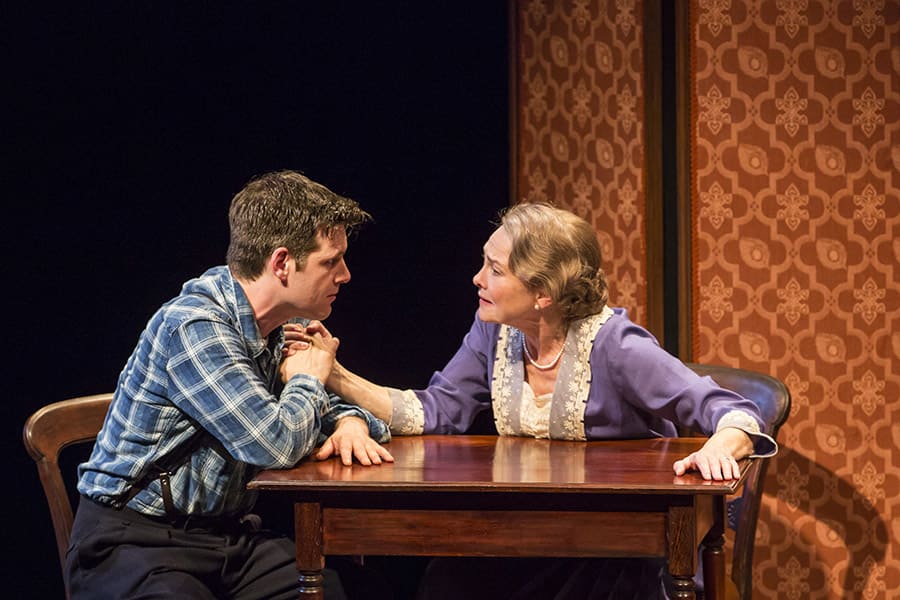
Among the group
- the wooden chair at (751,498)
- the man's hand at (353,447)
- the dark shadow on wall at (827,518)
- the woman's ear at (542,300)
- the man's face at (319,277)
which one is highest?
the man's face at (319,277)

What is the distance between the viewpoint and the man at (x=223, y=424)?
2477 millimetres

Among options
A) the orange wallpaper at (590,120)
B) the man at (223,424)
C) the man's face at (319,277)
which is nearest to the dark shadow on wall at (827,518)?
the orange wallpaper at (590,120)

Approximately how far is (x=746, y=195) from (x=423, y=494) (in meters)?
2.14

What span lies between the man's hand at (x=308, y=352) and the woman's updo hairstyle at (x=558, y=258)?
0.53 metres

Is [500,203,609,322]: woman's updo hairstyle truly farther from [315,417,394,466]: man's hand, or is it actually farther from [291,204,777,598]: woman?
[315,417,394,466]: man's hand

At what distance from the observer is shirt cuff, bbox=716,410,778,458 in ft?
8.20

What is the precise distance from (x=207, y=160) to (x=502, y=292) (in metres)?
1.32

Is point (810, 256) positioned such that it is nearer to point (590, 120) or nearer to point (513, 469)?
point (590, 120)

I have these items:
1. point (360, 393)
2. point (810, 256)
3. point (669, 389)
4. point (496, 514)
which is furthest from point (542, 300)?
point (810, 256)

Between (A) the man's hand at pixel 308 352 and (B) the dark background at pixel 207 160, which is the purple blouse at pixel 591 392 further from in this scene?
(B) the dark background at pixel 207 160

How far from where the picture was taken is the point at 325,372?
2.77 m

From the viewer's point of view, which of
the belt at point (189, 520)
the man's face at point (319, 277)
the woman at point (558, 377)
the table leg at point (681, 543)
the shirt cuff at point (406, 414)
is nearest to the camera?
the table leg at point (681, 543)

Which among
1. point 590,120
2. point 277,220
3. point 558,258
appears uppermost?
point 590,120

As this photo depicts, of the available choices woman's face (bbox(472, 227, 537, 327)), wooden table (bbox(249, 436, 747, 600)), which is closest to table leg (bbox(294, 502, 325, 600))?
wooden table (bbox(249, 436, 747, 600))
